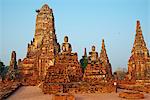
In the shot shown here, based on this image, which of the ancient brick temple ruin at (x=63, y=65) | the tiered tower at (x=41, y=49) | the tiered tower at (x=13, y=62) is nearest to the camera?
the ancient brick temple ruin at (x=63, y=65)

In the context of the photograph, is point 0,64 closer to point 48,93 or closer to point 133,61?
point 133,61

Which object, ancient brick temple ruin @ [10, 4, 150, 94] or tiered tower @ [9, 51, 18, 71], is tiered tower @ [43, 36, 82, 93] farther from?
tiered tower @ [9, 51, 18, 71]

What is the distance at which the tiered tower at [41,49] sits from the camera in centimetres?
2912

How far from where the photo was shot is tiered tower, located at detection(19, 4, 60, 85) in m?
29.1

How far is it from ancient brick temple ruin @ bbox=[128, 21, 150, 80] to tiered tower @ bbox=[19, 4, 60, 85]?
32.0ft

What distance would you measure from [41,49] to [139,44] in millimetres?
12485

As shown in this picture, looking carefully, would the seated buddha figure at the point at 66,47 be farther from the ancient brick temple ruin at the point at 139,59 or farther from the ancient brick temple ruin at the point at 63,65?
the ancient brick temple ruin at the point at 139,59

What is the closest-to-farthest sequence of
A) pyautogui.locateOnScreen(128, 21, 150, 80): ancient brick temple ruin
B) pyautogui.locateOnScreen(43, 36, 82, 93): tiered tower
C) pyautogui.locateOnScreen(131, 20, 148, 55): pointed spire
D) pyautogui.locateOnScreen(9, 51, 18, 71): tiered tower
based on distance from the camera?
pyautogui.locateOnScreen(43, 36, 82, 93): tiered tower
pyautogui.locateOnScreen(128, 21, 150, 80): ancient brick temple ruin
pyautogui.locateOnScreen(131, 20, 148, 55): pointed spire
pyautogui.locateOnScreen(9, 51, 18, 71): tiered tower

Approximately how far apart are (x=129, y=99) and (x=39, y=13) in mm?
26040

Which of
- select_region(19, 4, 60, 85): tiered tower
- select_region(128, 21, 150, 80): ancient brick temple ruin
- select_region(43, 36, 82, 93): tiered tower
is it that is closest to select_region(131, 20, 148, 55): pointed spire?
select_region(128, 21, 150, 80): ancient brick temple ruin

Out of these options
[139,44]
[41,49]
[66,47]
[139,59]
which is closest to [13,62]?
[41,49]

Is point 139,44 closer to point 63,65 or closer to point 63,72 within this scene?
point 63,65

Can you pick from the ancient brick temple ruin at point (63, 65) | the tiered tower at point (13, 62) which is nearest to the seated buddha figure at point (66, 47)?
the ancient brick temple ruin at point (63, 65)

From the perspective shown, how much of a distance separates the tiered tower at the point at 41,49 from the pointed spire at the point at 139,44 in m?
10.0
